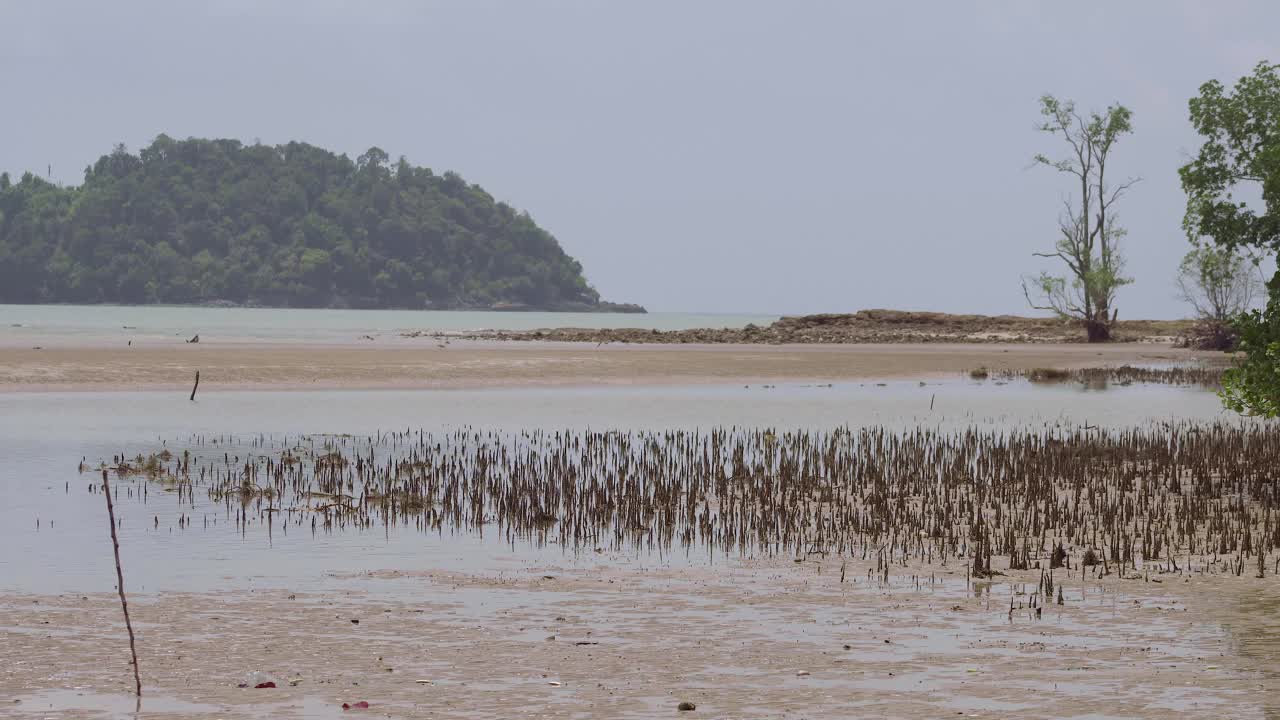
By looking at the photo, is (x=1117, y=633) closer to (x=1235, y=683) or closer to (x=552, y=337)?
(x=1235, y=683)

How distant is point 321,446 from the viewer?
1922 centimetres

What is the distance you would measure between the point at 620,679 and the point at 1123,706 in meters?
2.43

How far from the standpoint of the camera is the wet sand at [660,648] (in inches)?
252

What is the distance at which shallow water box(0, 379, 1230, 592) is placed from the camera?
1065 centimetres

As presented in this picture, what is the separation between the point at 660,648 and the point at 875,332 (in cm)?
6259

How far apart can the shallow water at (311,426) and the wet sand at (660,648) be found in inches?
40.8

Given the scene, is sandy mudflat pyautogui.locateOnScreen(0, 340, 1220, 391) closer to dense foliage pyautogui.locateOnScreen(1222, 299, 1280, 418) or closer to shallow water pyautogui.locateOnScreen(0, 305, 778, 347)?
shallow water pyautogui.locateOnScreen(0, 305, 778, 347)

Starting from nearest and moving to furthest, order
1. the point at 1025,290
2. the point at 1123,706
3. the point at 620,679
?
the point at 1123,706, the point at 620,679, the point at 1025,290

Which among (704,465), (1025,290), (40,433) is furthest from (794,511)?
(1025,290)

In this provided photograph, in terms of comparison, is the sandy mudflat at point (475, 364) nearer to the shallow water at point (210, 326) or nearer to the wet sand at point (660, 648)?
the shallow water at point (210, 326)

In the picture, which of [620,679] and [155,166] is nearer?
[620,679]

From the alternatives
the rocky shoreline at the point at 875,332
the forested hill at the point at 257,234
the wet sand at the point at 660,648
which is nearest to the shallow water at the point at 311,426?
the wet sand at the point at 660,648

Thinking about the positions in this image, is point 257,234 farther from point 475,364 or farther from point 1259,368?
point 1259,368

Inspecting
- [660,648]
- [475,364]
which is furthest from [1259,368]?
[475,364]
